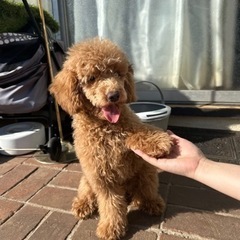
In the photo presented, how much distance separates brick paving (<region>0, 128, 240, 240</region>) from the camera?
174 cm

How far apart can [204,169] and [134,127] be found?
0.45m

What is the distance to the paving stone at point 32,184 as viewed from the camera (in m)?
2.20

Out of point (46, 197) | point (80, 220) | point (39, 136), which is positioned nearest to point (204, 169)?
point (80, 220)

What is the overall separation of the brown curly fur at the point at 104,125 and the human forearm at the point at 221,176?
22cm

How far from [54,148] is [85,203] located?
84 cm

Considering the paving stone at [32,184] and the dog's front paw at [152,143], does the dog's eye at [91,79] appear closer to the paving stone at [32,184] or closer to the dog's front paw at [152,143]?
the dog's front paw at [152,143]

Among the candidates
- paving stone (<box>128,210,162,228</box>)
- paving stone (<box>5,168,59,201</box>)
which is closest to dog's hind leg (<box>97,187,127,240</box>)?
paving stone (<box>128,210,162,228</box>)

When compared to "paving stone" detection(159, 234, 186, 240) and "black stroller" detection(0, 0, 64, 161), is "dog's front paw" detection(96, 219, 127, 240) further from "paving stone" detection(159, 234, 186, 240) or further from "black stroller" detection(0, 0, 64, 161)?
"black stroller" detection(0, 0, 64, 161)

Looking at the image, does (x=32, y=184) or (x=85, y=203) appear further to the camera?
(x=32, y=184)

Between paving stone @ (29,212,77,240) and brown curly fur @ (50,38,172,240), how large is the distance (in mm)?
227

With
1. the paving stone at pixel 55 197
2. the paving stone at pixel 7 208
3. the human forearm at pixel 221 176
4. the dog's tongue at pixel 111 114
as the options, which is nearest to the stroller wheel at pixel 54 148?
the paving stone at pixel 55 197

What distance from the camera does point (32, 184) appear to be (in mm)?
2340

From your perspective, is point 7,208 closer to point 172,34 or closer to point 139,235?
point 139,235

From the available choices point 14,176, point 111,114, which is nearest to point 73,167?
point 14,176
